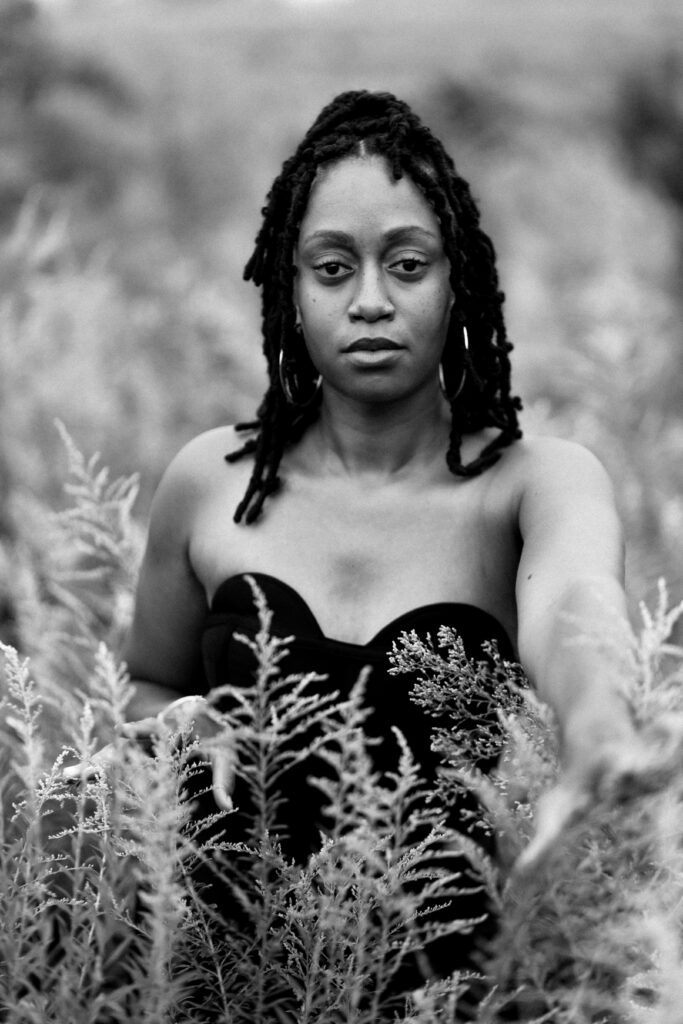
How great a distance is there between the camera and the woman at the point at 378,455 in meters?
2.18

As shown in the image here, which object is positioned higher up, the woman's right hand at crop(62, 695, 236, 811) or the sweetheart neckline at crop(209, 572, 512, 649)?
the sweetheart neckline at crop(209, 572, 512, 649)

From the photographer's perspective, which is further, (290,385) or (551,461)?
(290,385)

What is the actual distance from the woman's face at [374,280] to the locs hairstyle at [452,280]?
38mm

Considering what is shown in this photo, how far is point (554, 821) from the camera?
1.27m

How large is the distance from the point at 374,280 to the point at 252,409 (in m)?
3.27

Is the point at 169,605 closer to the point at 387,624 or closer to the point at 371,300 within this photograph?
the point at 387,624

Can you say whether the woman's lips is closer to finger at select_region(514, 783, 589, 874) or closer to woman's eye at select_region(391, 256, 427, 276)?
woman's eye at select_region(391, 256, 427, 276)

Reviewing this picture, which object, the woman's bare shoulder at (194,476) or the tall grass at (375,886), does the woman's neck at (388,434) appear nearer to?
the woman's bare shoulder at (194,476)

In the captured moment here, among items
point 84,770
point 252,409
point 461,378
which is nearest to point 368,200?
point 461,378

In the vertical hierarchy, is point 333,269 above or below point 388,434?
above

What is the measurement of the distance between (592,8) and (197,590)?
13601 mm

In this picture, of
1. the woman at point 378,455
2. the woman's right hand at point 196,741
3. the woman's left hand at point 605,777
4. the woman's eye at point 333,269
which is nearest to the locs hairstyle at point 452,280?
the woman at point 378,455

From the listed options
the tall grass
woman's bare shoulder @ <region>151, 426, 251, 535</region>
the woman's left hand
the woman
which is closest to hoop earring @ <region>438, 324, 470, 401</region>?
the woman

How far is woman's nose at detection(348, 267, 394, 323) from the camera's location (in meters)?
2.16
